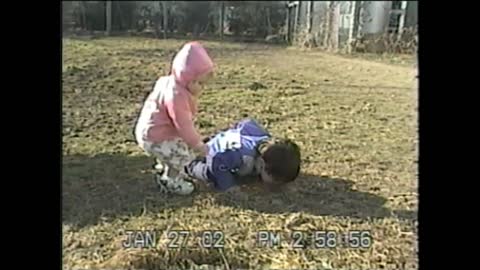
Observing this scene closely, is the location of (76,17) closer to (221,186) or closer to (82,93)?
(82,93)

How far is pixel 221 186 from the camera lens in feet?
3.66

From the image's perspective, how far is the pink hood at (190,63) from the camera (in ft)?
3.54

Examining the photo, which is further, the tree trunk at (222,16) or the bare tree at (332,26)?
the bare tree at (332,26)

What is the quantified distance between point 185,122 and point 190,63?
0.11m

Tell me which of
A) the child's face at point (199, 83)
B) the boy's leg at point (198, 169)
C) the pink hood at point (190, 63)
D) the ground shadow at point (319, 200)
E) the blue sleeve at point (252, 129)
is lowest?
the ground shadow at point (319, 200)

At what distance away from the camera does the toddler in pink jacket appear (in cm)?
109

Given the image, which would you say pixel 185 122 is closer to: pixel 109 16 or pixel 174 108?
pixel 174 108

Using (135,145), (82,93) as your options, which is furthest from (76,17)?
(135,145)

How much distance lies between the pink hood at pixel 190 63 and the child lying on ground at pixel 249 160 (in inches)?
4.6

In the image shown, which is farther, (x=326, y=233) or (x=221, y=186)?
(x=221, y=186)

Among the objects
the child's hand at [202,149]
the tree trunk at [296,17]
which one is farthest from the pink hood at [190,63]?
the tree trunk at [296,17]

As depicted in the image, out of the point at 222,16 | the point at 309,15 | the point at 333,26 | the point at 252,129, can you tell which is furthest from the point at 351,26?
the point at 252,129

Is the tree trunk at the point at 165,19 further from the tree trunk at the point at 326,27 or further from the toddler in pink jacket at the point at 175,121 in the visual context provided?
the tree trunk at the point at 326,27
